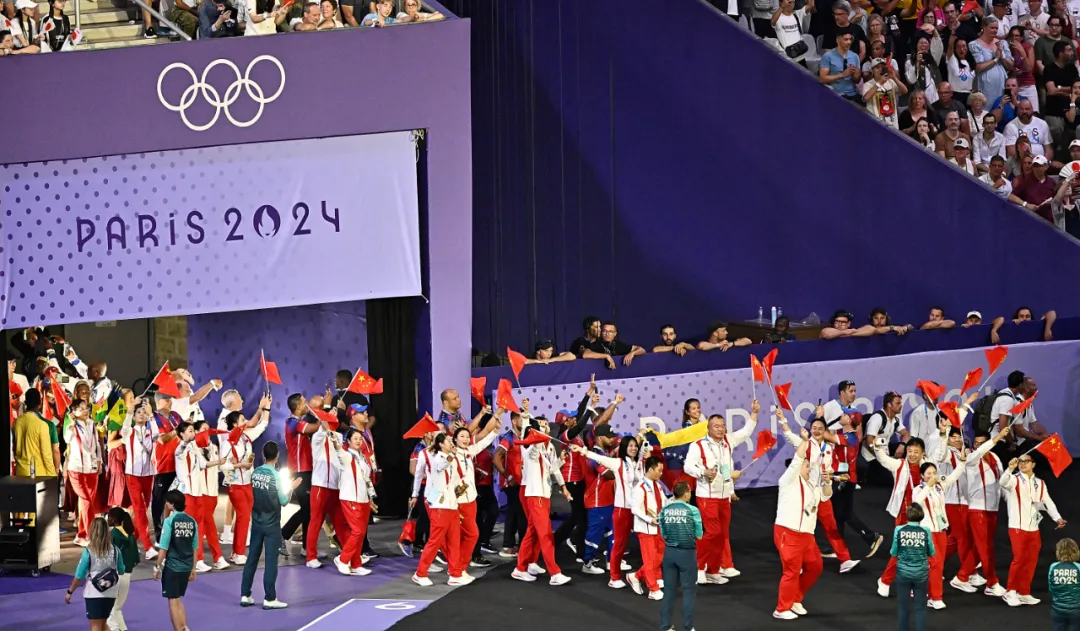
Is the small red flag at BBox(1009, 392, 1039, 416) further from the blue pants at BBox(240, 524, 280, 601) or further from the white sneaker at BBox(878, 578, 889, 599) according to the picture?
the blue pants at BBox(240, 524, 280, 601)

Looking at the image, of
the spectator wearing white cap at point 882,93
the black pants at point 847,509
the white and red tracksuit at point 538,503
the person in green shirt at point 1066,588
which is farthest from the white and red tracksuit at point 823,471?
the spectator wearing white cap at point 882,93

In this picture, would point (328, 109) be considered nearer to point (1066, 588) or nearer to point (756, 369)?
point (756, 369)

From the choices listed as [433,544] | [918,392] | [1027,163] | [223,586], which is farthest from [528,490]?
[1027,163]

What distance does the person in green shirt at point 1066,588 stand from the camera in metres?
11.8

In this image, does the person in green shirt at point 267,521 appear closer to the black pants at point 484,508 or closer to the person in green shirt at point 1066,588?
the black pants at point 484,508

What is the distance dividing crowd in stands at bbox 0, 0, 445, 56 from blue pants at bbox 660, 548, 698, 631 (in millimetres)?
7591

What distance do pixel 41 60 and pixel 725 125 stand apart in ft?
30.9

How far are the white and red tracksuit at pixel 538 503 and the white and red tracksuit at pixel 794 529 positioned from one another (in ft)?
8.16

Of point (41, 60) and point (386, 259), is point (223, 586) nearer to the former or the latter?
point (386, 259)

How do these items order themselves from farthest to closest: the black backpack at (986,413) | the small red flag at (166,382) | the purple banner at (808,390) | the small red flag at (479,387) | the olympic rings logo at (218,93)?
the black backpack at (986,413)
the purple banner at (808,390)
the small red flag at (479,387)
the olympic rings logo at (218,93)
the small red flag at (166,382)

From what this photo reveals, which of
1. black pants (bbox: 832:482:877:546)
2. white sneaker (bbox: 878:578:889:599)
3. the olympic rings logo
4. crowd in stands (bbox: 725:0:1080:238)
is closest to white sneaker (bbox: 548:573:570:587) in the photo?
black pants (bbox: 832:482:877:546)

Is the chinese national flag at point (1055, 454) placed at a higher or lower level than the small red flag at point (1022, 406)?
lower

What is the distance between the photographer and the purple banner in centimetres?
1864

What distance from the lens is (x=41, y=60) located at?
16578 mm
